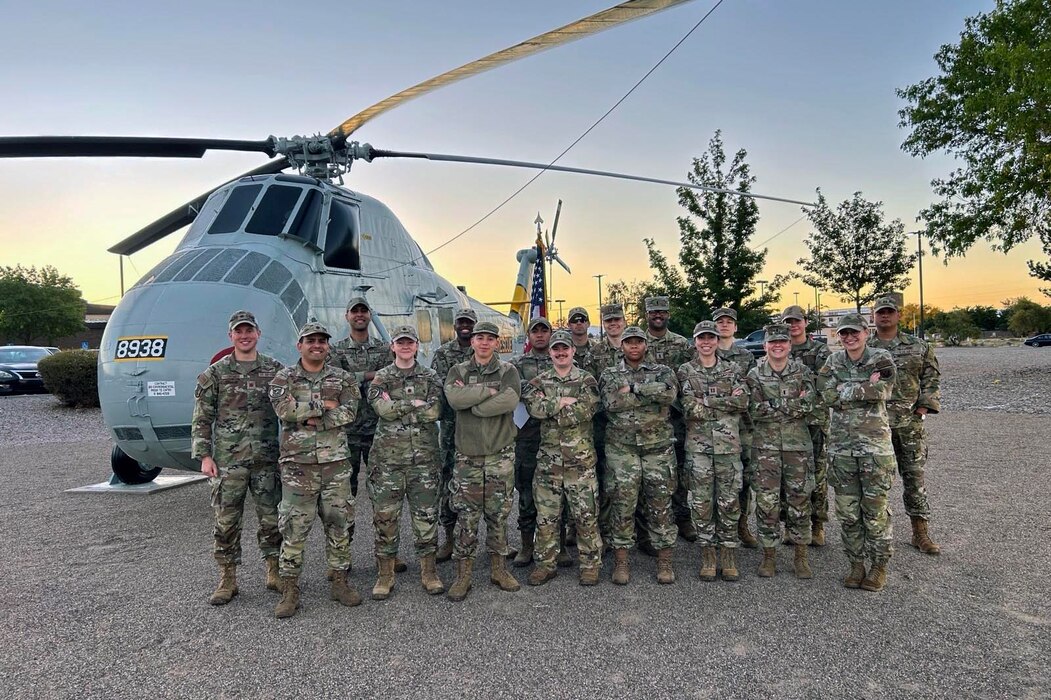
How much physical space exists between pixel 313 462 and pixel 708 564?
2776 mm

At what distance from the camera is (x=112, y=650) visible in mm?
3361

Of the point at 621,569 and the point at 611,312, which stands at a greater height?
the point at 611,312

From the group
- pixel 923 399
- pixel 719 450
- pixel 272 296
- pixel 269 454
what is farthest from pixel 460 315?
pixel 923 399

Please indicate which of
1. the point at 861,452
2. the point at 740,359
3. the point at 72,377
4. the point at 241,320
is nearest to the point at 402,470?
the point at 241,320

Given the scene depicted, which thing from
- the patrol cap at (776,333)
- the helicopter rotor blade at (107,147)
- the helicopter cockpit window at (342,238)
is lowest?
the patrol cap at (776,333)

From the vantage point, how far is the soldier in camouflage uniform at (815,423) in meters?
4.61

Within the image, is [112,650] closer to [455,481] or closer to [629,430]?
[455,481]

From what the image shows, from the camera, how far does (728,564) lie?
427 cm

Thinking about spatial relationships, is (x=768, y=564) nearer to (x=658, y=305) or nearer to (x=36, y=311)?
(x=658, y=305)

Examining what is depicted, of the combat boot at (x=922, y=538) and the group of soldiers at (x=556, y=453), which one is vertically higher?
the group of soldiers at (x=556, y=453)

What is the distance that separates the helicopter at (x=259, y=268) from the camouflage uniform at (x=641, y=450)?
259 cm

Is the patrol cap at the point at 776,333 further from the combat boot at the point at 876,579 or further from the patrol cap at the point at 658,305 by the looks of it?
the combat boot at the point at 876,579

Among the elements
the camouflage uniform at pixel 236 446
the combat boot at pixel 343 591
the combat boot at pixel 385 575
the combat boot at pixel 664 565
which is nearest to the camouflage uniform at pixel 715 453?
the combat boot at pixel 664 565

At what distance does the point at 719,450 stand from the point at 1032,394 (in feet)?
43.7
